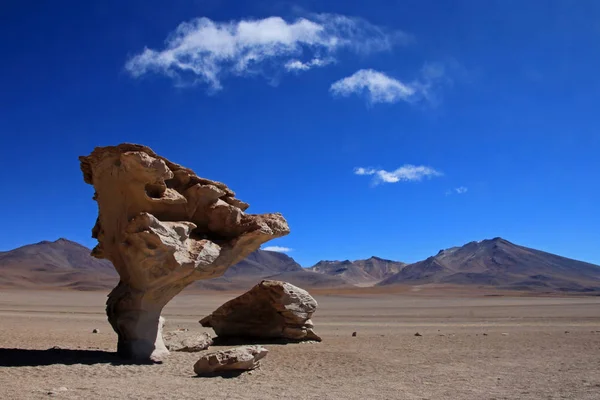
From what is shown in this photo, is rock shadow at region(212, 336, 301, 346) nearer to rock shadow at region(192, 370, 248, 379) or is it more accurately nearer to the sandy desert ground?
Result: the sandy desert ground

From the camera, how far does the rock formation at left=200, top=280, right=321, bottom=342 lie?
1898cm

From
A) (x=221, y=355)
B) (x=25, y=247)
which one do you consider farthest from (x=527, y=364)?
(x=25, y=247)

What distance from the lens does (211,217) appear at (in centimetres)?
1459

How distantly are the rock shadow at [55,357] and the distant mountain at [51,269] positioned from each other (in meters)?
106

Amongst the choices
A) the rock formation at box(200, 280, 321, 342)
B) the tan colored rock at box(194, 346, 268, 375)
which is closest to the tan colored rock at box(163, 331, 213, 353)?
the rock formation at box(200, 280, 321, 342)

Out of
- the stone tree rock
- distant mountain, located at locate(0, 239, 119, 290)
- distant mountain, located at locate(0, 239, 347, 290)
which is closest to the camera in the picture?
the stone tree rock

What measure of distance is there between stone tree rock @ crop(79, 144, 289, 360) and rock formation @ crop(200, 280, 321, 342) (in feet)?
16.5

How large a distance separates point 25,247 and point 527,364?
209 m

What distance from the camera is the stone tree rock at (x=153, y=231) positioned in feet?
41.0

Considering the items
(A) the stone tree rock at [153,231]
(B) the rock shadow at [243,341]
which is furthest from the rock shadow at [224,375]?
(B) the rock shadow at [243,341]

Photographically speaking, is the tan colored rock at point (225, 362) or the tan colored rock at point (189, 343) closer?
the tan colored rock at point (225, 362)

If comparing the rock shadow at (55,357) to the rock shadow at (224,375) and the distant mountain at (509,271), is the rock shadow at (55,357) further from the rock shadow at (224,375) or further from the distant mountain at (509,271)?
the distant mountain at (509,271)

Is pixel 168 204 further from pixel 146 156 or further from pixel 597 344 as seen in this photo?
pixel 597 344

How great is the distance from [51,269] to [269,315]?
5983 inches
